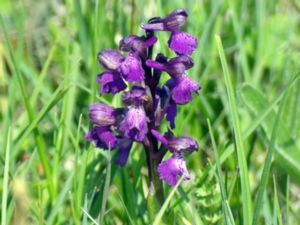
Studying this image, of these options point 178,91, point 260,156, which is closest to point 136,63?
point 178,91

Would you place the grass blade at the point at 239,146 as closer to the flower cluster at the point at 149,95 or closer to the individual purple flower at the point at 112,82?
the flower cluster at the point at 149,95

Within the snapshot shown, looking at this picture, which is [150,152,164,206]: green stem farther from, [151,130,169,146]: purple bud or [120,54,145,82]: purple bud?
[120,54,145,82]: purple bud

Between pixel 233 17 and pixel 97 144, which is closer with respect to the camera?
pixel 97 144

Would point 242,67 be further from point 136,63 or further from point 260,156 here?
point 136,63

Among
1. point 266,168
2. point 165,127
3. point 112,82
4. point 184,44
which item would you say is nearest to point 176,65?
point 184,44

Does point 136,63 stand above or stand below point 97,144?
above

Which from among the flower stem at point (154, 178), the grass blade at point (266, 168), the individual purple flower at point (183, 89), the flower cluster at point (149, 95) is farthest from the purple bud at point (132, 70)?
the grass blade at point (266, 168)

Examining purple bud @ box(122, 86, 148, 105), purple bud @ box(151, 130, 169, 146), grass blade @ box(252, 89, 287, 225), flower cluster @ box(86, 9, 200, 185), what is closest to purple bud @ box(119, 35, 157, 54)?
flower cluster @ box(86, 9, 200, 185)

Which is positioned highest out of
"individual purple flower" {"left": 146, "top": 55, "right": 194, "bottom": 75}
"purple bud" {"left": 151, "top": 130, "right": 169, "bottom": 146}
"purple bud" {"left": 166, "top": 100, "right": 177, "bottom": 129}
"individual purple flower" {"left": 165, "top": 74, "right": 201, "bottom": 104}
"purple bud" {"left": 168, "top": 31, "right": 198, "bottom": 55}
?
"purple bud" {"left": 168, "top": 31, "right": 198, "bottom": 55}

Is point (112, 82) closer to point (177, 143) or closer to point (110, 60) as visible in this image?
point (110, 60)
